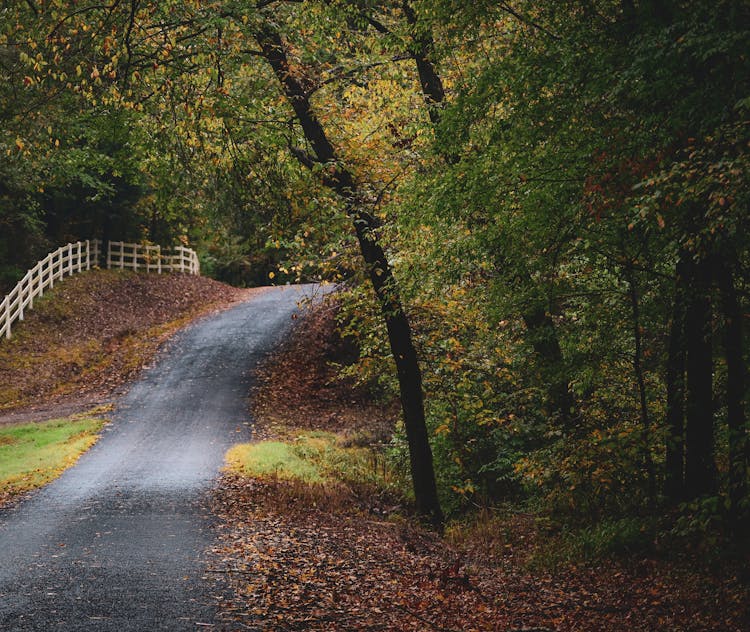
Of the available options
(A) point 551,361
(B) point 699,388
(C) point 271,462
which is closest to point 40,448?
(C) point 271,462

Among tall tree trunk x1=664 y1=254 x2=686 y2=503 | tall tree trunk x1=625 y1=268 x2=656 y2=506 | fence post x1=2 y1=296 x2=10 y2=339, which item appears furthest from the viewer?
fence post x1=2 y1=296 x2=10 y2=339

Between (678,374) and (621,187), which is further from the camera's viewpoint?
(678,374)

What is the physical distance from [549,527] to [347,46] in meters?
8.19

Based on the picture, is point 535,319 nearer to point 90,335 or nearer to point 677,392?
point 677,392

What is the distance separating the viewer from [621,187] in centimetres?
680

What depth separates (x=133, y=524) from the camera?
9.96 m

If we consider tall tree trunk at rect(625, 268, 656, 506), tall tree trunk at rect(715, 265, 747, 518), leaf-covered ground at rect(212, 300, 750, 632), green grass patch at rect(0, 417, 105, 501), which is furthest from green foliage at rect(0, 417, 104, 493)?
tall tree trunk at rect(715, 265, 747, 518)

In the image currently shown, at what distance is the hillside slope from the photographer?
2073 cm

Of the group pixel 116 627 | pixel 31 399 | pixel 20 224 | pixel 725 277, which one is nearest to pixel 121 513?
pixel 116 627

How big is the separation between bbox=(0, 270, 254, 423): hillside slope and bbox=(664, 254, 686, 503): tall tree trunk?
14990mm

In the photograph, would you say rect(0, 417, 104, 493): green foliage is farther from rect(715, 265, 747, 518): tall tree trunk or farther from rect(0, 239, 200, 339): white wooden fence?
rect(715, 265, 747, 518): tall tree trunk

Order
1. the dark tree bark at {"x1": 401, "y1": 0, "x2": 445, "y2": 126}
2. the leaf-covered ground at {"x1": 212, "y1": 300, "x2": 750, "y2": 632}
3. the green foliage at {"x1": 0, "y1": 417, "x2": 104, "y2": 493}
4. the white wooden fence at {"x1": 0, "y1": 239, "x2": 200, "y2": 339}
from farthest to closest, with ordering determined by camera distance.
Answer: the white wooden fence at {"x1": 0, "y1": 239, "x2": 200, "y2": 339}, the green foliage at {"x1": 0, "y1": 417, "x2": 104, "y2": 493}, the dark tree bark at {"x1": 401, "y1": 0, "x2": 445, "y2": 126}, the leaf-covered ground at {"x1": 212, "y1": 300, "x2": 750, "y2": 632}

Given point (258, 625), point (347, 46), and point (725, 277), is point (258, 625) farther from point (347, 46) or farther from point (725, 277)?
point (347, 46)

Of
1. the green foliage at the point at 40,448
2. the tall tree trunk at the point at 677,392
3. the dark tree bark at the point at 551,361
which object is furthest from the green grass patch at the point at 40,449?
the tall tree trunk at the point at 677,392
